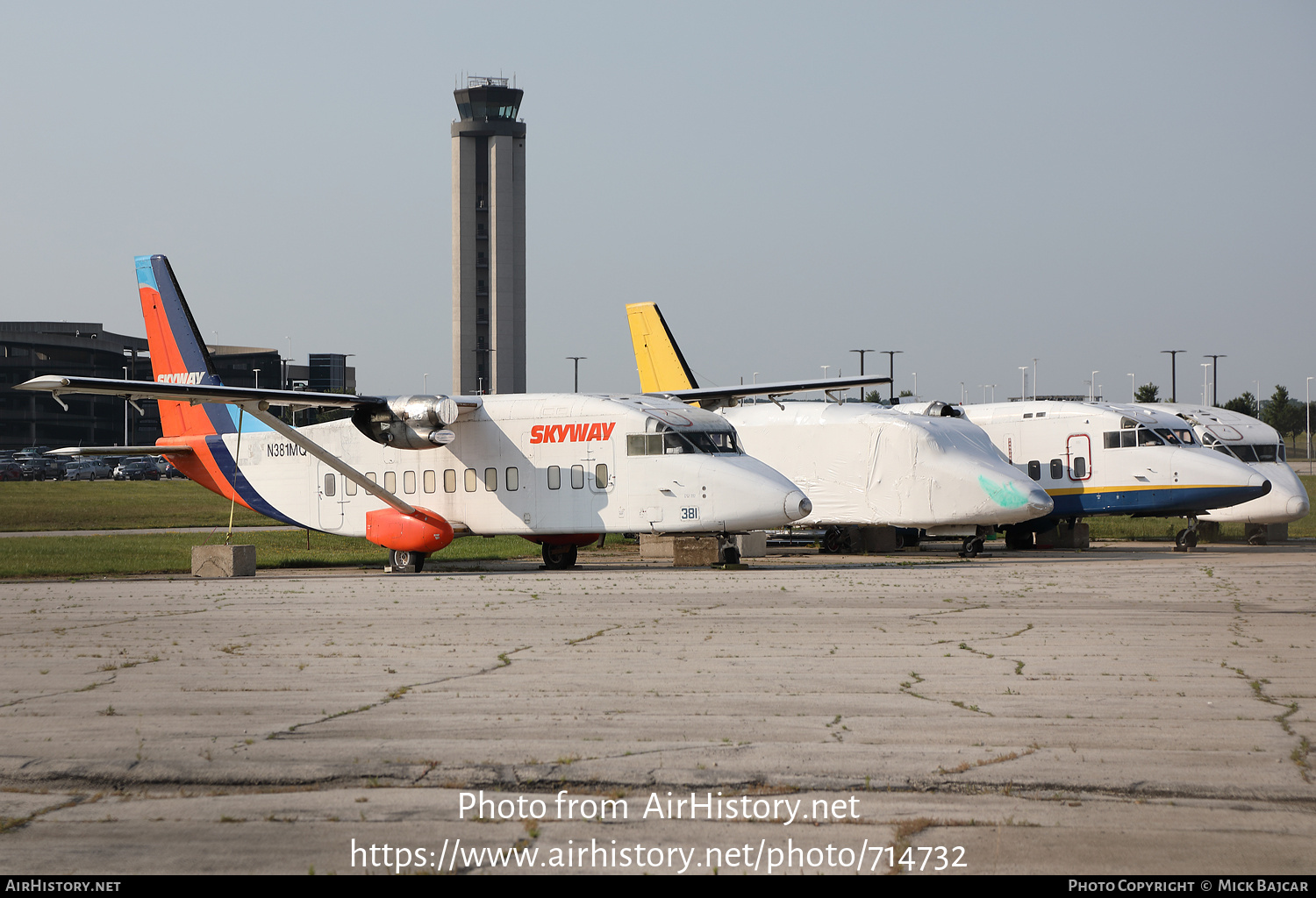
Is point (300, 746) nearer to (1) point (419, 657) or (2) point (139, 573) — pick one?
(1) point (419, 657)

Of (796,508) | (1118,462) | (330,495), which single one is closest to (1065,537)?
(1118,462)

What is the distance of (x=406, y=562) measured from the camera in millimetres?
23750

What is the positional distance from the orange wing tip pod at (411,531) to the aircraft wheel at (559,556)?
2.14 meters

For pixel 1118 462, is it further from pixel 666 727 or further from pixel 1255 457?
pixel 666 727

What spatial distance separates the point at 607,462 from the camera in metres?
22.4

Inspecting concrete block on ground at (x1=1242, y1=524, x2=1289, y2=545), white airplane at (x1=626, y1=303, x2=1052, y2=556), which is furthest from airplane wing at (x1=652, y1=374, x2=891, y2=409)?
concrete block on ground at (x1=1242, y1=524, x2=1289, y2=545)

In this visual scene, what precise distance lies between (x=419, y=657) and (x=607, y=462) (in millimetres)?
11345

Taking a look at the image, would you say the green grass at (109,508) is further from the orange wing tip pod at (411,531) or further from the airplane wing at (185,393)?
the airplane wing at (185,393)

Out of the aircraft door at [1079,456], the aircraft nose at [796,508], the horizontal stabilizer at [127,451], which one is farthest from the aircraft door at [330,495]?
the aircraft door at [1079,456]

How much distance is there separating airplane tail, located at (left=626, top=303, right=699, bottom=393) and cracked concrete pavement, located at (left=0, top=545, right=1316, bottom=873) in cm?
1920

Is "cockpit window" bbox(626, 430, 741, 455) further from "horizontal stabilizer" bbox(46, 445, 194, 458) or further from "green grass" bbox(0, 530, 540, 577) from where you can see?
"horizontal stabilizer" bbox(46, 445, 194, 458)

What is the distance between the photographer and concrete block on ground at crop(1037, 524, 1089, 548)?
2981 cm

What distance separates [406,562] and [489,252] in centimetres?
7164

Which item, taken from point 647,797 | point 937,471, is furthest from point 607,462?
point 647,797
